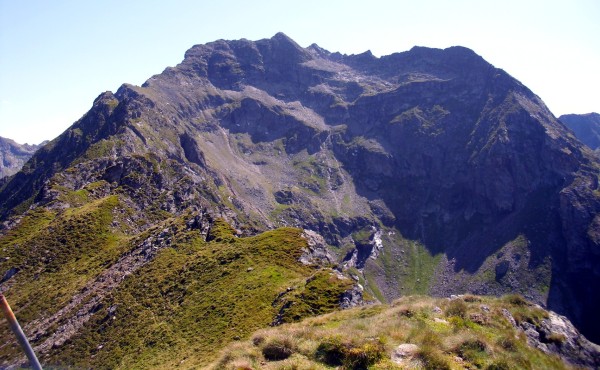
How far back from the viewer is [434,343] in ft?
69.9

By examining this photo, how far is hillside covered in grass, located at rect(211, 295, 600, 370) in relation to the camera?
2017 centimetres

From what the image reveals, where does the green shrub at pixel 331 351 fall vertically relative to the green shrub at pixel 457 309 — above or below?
above

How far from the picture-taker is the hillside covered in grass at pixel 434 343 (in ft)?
66.2

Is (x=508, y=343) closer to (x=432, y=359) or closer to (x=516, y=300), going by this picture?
(x=432, y=359)

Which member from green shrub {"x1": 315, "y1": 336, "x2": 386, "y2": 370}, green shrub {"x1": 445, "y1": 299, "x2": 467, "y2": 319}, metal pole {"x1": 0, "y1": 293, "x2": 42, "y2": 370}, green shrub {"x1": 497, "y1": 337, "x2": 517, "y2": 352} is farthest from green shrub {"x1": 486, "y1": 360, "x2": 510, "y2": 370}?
metal pole {"x1": 0, "y1": 293, "x2": 42, "y2": 370}

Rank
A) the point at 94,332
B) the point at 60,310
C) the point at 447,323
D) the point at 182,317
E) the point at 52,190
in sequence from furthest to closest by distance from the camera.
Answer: the point at 52,190 < the point at 60,310 < the point at 94,332 < the point at 182,317 < the point at 447,323

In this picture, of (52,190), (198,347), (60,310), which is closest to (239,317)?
(198,347)

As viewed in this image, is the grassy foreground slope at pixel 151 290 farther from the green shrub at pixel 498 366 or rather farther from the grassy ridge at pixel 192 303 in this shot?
the green shrub at pixel 498 366

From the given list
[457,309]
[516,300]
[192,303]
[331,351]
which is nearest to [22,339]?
[331,351]

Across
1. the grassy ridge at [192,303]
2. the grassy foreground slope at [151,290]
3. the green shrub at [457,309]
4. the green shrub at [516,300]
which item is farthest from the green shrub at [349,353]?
the grassy ridge at [192,303]

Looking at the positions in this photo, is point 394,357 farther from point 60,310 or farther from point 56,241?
point 56,241

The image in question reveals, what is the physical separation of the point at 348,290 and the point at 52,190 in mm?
112518

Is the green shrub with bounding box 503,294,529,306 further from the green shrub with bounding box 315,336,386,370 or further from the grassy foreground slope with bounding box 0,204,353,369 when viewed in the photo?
the grassy foreground slope with bounding box 0,204,353,369

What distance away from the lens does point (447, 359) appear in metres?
19.9
